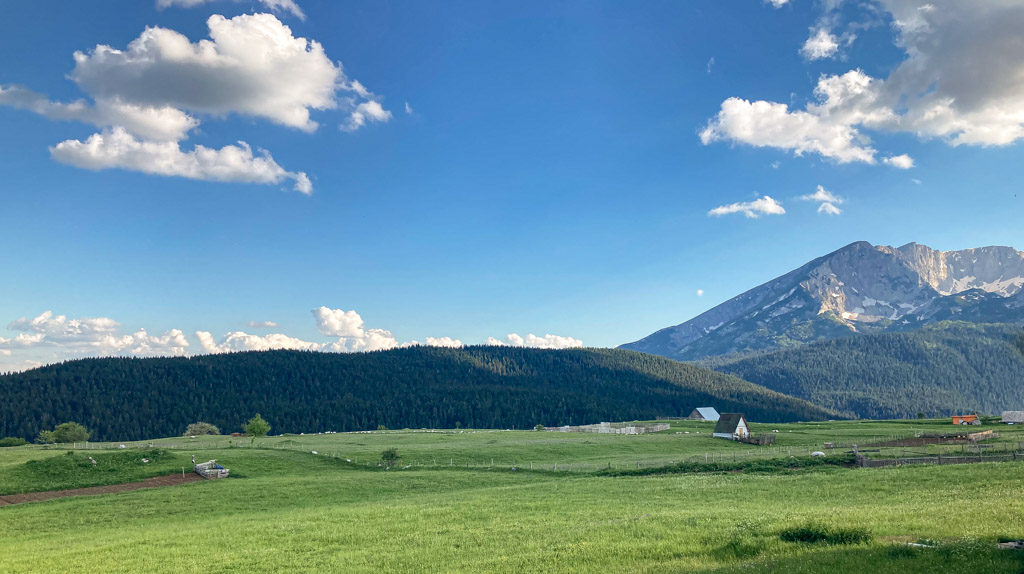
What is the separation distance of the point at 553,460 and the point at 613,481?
2809 centimetres

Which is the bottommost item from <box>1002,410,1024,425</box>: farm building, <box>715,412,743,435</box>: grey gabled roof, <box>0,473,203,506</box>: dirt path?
<box>1002,410,1024,425</box>: farm building

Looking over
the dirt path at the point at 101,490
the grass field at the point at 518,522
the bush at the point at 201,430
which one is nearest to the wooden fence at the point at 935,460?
the grass field at the point at 518,522

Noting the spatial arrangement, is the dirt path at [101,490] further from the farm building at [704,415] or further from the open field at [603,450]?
the farm building at [704,415]

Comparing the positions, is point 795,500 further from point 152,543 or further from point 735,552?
point 152,543

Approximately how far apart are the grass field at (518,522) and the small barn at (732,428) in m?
58.8

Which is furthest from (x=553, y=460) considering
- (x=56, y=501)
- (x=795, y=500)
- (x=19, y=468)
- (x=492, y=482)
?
(x=19, y=468)

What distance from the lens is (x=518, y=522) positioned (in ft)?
Result: 104

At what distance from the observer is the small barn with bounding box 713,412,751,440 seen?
109312mm

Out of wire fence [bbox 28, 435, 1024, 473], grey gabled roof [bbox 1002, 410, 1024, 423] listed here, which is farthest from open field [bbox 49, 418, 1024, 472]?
grey gabled roof [bbox 1002, 410, 1024, 423]

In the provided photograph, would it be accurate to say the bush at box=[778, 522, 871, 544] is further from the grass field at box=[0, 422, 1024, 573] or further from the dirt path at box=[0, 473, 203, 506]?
the dirt path at box=[0, 473, 203, 506]

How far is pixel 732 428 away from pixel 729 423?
5.63 feet

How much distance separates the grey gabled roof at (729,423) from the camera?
110562 millimetres

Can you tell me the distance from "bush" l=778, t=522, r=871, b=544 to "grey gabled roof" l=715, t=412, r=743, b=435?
9306cm

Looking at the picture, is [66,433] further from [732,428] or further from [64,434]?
[732,428]
